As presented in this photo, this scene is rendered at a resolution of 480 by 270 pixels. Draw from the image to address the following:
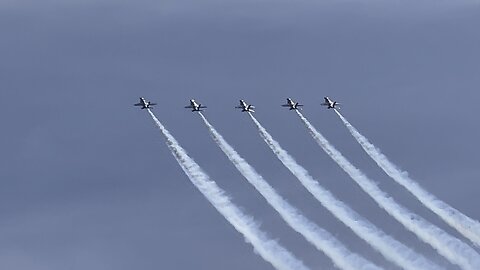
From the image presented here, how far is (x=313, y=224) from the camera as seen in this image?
7594 inches

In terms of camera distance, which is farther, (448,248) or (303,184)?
(303,184)

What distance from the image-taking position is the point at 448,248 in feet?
596

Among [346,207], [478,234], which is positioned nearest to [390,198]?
[346,207]

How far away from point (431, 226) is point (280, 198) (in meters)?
21.0

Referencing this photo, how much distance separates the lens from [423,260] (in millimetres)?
180250

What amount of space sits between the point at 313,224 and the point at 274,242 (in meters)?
5.16

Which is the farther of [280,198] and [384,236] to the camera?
[280,198]

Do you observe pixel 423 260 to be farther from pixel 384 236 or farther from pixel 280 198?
pixel 280 198

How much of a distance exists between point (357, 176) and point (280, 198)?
994 centimetres

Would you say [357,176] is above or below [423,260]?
above

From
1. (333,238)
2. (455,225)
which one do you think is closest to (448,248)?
(455,225)

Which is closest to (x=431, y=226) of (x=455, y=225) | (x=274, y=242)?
(x=455, y=225)

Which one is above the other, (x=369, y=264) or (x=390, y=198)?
(x=390, y=198)

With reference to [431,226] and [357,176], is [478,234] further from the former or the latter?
[357,176]
